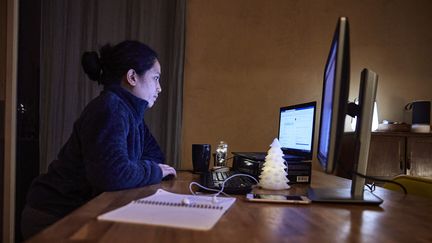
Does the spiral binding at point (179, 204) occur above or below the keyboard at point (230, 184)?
above

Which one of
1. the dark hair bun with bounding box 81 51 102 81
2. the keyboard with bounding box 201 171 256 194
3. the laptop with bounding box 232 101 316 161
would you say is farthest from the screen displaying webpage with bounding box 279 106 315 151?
the dark hair bun with bounding box 81 51 102 81

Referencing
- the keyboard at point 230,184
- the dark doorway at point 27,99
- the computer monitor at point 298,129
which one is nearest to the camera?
the keyboard at point 230,184

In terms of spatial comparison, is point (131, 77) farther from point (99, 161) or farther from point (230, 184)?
point (230, 184)

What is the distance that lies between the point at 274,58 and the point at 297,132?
1701mm

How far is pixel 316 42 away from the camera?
11.2ft

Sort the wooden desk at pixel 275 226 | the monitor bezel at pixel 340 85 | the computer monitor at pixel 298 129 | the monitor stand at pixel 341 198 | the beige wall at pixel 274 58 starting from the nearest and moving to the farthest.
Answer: the wooden desk at pixel 275 226 < the monitor bezel at pixel 340 85 < the monitor stand at pixel 341 198 < the computer monitor at pixel 298 129 < the beige wall at pixel 274 58

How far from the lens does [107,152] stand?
112cm

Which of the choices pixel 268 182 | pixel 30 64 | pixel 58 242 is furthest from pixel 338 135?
pixel 30 64

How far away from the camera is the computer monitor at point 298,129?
1617 millimetres

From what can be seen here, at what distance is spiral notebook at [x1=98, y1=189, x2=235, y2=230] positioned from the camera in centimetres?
77

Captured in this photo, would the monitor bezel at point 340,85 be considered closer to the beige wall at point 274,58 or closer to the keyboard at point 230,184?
the keyboard at point 230,184

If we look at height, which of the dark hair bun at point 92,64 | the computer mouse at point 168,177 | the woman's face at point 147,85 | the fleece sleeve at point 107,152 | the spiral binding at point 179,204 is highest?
the dark hair bun at point 92,64

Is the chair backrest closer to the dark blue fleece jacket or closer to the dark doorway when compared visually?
the dark blue fleece jacket

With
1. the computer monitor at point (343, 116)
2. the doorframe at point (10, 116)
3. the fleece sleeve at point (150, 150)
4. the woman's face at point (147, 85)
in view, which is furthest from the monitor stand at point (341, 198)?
the doorframe at point (10, 116)
